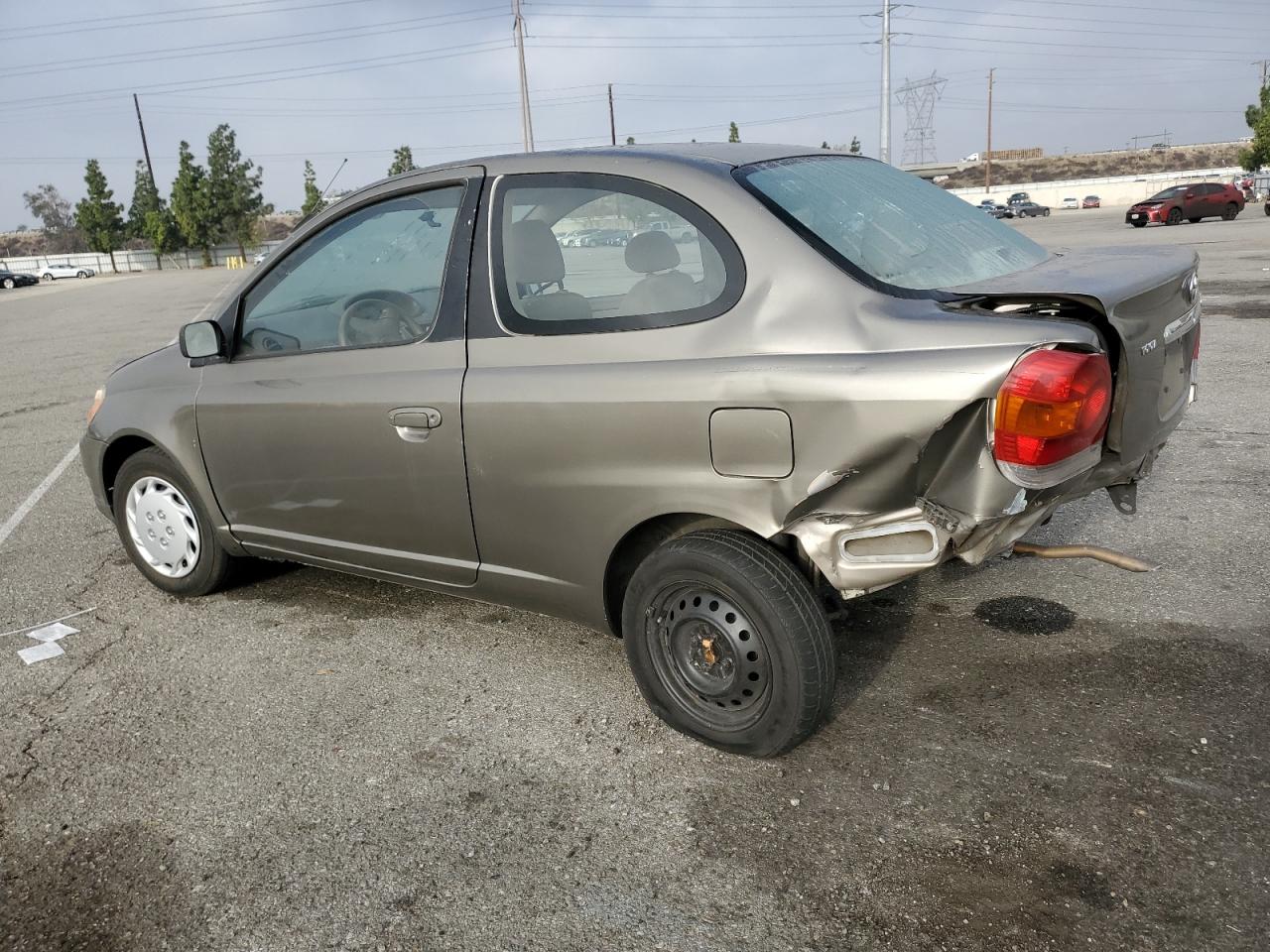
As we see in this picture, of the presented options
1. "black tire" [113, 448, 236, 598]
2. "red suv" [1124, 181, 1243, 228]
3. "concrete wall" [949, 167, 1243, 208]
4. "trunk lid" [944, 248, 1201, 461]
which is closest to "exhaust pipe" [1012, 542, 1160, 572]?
"trunk lid" [944, 248, 1201, 461]

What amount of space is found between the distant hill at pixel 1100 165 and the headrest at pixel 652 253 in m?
103

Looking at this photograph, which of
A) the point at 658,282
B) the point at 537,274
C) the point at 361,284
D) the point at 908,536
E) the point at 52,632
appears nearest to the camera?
the point at 908,536

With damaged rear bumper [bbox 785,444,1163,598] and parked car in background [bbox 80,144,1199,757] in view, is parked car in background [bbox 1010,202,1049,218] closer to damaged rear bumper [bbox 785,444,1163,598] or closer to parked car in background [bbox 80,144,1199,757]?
parked car in background [bbox 80,144,1199,757]

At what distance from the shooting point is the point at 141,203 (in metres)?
80.7

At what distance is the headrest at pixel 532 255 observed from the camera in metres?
3.19

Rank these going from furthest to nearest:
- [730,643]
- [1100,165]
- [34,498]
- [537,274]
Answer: [1100,165] < [34,498] < [537,274] < [730,643]

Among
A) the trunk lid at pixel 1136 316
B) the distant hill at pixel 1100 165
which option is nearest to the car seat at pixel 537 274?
the trunk lid at pixel 1136 316

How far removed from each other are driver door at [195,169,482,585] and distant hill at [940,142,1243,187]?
10247cm

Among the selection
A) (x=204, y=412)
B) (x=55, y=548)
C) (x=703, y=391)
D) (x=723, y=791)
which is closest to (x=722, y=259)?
(x=703, y=391)

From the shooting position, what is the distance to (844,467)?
2.57 meters

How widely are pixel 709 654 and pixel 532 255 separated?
1.39m

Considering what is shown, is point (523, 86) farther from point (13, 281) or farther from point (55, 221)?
point (55, 221)

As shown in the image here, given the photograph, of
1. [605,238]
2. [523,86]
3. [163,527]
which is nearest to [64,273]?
[523,86]

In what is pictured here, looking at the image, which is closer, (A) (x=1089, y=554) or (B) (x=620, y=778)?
(B) (x=620, y=778)
